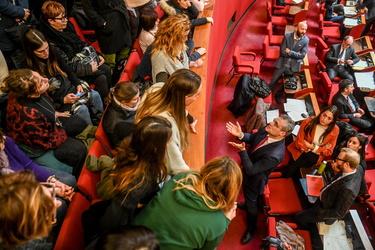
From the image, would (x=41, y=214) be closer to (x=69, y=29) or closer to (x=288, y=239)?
(x=69, y=29)

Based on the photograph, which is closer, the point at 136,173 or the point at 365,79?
the point at 136,173

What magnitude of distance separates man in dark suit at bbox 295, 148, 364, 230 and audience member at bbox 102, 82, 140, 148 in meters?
2.26

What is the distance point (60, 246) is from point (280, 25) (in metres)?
7.81

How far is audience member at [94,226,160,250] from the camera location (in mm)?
1164

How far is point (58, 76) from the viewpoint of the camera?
2.83 metres

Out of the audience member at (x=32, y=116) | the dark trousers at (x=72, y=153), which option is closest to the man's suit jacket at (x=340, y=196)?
the dark trousers at (x=72, y=153)

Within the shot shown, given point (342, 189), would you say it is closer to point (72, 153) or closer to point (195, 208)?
point (195, 208)

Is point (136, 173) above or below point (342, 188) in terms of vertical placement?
above

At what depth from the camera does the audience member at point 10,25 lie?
286 centimetres

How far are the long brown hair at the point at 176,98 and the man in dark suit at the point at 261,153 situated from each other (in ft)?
3.99

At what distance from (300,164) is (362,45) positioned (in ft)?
13.7

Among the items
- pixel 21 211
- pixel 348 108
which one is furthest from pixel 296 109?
pixel 21 211

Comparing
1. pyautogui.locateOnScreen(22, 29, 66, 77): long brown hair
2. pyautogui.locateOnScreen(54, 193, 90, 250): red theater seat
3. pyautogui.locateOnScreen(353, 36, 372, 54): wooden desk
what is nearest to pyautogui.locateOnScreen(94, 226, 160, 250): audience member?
pyautogui.locateOnScreen(54, 193, 90, 250): red theater seat

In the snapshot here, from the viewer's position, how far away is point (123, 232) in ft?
3.96
